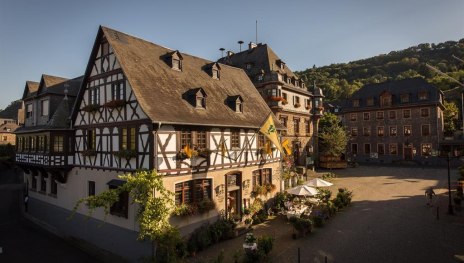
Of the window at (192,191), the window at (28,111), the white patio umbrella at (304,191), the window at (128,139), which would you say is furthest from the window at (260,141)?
the window at (28,111)

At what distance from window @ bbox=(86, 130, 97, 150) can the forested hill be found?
270ft

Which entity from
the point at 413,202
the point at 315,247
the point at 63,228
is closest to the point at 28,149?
the point at 63,228

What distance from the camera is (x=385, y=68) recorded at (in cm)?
12112

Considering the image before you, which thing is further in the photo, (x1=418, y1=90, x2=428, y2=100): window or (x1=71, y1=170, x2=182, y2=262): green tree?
(x1=418, y1=90, x2=428, y2=100): window

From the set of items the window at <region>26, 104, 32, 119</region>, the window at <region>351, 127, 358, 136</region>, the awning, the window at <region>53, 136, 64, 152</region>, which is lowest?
the awning

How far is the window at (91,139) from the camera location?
18.4 meters

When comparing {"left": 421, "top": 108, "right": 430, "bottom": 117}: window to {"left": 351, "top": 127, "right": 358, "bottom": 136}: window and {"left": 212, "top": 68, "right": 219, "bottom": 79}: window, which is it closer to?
{"left": 351, "top": 127, "right": 358, "bottom": 136}: window

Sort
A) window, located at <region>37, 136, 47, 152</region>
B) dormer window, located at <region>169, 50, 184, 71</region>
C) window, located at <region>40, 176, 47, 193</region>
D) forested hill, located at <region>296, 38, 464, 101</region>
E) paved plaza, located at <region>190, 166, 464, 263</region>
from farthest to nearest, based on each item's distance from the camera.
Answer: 1. forested hill, located at <region>296, 38, 464, 101</region>
2. window, located at <region>40, 176, 47, 193</region>
3. window, located at <region>37, 136, 47, 152</region>
4. dormer window, located at <region>169, 50, 184, 71</region>
5. paved plaza, located at <region>190, 166, 464, 263</region>

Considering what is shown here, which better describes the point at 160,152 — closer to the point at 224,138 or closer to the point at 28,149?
the point at 224,138

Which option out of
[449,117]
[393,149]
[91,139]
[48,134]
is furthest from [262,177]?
[449,117]

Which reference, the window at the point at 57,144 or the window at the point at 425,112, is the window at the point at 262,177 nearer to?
the window at the point at 57,144

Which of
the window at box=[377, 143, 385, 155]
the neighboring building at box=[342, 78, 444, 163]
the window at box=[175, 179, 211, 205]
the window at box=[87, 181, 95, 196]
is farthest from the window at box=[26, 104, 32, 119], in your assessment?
the window at box=[377, 143, 385, 155]

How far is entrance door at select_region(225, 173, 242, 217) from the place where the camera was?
18.9 meters

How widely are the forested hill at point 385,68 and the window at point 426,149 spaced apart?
45.6 m
